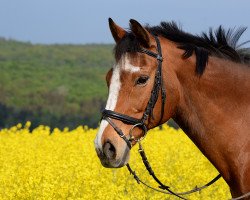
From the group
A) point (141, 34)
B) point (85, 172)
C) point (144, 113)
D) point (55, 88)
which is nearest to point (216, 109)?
point (144, 113)

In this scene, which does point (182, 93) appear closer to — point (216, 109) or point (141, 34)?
point (216, 109)

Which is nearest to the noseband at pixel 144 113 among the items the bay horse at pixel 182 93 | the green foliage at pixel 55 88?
the bay horse at pixel 182 93

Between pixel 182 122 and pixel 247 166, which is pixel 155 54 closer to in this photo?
pixel 182 122

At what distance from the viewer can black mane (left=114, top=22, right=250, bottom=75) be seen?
480 cm

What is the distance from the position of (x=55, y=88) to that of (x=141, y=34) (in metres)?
36.9

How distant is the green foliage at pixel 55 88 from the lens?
2891cm

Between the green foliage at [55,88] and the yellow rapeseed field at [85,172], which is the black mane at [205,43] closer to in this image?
the yellow rapeseed field at [85,172]

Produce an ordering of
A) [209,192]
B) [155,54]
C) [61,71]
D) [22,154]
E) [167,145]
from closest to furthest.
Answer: [155,54]
[209,192]
[22,154]
[167,145]
[61,71]

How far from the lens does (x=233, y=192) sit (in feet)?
15.6

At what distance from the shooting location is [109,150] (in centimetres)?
446

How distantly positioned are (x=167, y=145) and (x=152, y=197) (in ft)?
19.0

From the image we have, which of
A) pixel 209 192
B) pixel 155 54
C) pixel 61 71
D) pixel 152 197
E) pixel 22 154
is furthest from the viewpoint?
pixel 61 71

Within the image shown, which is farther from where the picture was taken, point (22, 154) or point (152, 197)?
point (22, 154)

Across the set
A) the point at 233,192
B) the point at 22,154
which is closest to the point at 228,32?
the point at 233,192
